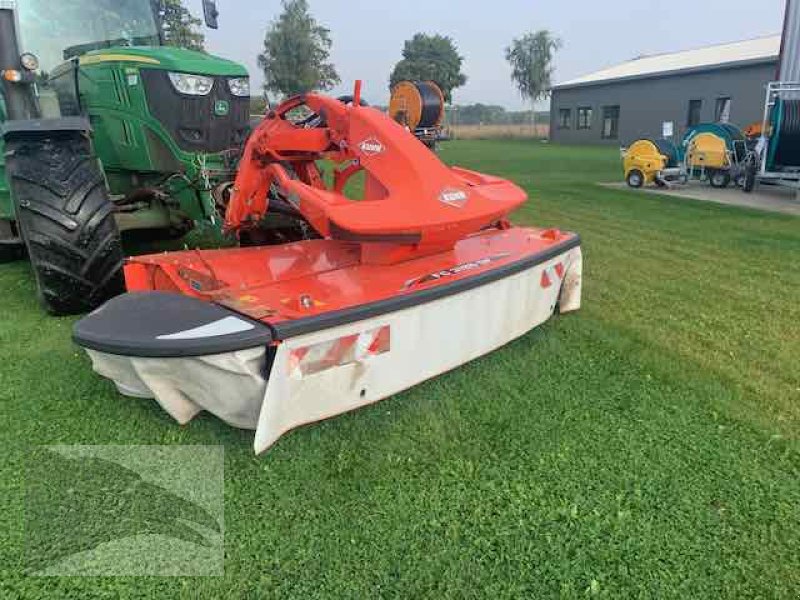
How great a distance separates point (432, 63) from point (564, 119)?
29.0 metres

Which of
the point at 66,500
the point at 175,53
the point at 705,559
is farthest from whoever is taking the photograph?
the point at 175,53

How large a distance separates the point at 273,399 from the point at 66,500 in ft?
2.67

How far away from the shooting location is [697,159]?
Result: 12086mm

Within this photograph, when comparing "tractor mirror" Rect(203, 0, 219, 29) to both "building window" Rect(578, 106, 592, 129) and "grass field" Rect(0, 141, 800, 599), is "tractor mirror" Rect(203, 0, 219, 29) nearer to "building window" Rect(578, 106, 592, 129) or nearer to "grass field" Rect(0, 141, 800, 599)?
"grass field" Rect(0, 141, 800, 599)

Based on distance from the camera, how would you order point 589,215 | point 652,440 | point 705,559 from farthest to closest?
1. point 589,215
2. point 652,440
3. point 705,559

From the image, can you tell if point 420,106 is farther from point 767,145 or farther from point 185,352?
point 767,145

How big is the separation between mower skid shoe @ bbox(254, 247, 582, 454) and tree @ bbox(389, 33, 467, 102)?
6014cm

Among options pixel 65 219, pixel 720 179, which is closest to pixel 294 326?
pixel 65 219

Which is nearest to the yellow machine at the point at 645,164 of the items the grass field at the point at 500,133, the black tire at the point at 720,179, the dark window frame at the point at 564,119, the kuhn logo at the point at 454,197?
the black tire at the point at 720,179

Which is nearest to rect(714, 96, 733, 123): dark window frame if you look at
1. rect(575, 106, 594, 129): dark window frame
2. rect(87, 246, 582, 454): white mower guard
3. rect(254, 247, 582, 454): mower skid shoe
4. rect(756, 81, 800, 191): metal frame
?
rect(575, 106, 594, 129): dark window frame

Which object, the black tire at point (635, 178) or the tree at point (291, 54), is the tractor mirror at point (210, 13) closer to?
the black tire at point (635, 178)

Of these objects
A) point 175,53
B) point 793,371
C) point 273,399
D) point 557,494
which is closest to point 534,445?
point 557,494

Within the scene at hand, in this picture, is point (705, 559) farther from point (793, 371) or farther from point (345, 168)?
point (345, 168)

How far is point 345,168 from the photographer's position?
3.40 metres
